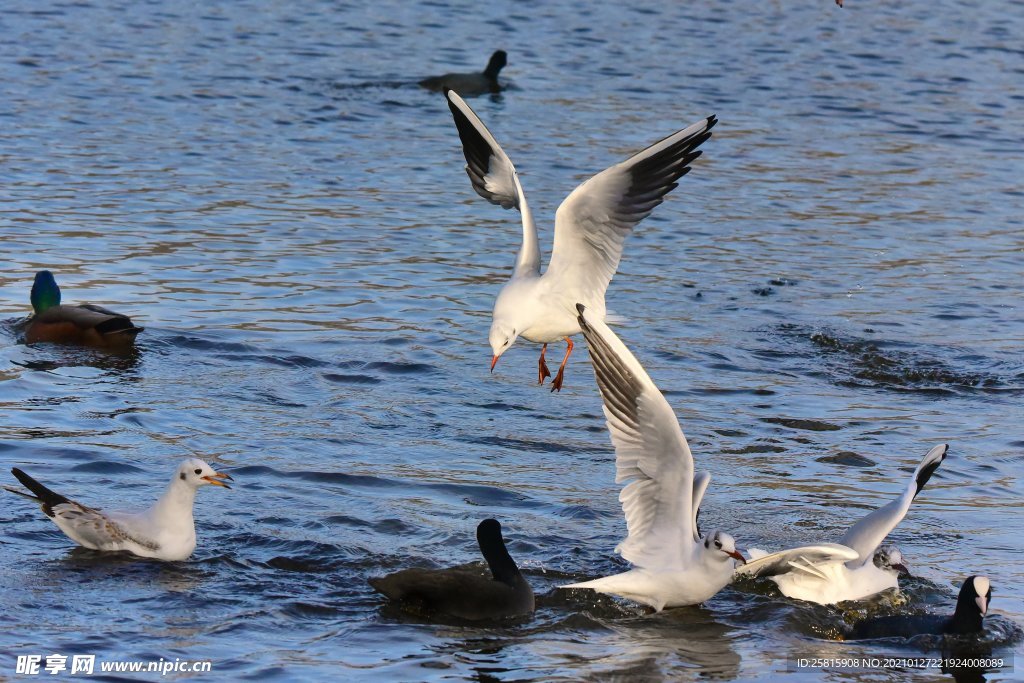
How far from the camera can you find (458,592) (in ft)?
25.5

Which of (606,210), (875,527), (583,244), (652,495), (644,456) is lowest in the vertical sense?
(875,527)

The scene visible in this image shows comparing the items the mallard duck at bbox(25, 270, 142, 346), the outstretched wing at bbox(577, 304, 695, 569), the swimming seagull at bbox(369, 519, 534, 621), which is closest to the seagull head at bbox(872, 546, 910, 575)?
the outstretched wing at bbox(577, 304, 695, 569)

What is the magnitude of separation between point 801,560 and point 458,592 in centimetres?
168

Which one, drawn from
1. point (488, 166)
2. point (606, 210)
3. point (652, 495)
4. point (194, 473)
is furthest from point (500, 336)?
point (194, 473)

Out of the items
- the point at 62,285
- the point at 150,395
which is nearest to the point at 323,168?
the point at 62,285

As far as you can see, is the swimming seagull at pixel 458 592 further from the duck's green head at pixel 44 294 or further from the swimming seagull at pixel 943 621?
the duck's green head at pixel 44 294

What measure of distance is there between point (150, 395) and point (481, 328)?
313 cm

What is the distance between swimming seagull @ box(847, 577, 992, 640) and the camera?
25.2 feet

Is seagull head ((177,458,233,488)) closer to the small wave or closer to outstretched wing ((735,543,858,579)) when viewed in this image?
outstretched wing ((735,543,858,579))

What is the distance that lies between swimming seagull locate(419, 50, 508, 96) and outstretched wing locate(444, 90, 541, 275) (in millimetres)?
11471

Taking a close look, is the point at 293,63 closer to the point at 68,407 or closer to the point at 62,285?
the point at 62,285

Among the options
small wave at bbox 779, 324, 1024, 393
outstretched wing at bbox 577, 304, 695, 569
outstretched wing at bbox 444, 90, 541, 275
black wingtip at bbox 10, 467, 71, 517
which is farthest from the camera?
small wave at bbox 779, 324, 1024, 393

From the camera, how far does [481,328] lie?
43.4ft

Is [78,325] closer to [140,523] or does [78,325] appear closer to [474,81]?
[140,523]
